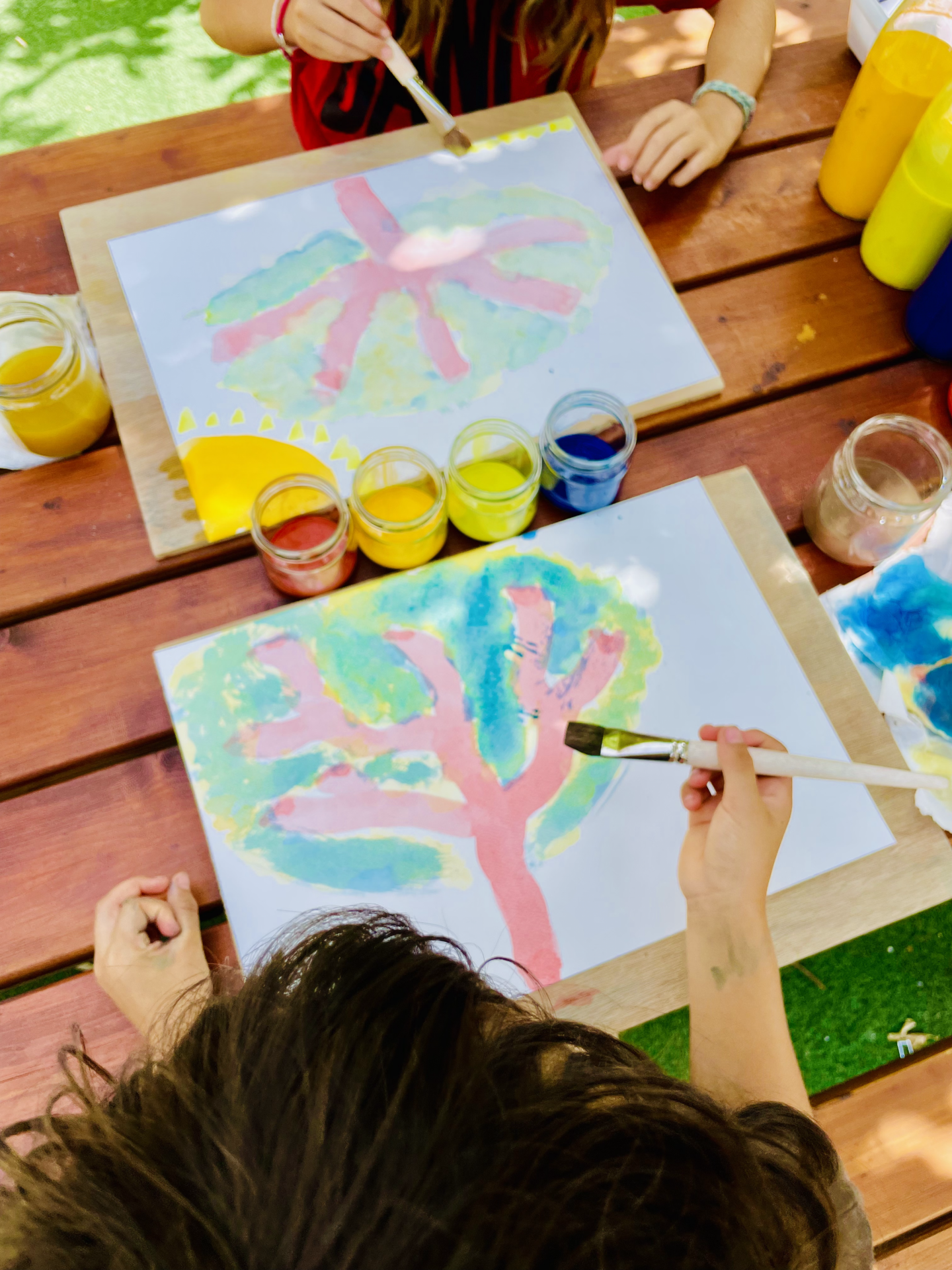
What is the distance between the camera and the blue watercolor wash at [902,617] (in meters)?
0.77

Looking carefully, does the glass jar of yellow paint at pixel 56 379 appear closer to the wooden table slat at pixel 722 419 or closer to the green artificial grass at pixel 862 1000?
the wooden table slat at pixel 722 419

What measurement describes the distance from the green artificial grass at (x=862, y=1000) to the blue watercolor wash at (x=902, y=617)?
66 cm

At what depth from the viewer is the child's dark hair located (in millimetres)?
391

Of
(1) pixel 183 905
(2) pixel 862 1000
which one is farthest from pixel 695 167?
(2) pixel 862 1000

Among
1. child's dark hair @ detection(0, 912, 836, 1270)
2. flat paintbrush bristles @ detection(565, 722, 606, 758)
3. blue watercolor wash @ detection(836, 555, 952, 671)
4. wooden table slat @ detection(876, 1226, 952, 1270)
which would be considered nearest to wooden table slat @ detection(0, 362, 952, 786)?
blue watercolor wash @ detection(836, 555, 952, 671)

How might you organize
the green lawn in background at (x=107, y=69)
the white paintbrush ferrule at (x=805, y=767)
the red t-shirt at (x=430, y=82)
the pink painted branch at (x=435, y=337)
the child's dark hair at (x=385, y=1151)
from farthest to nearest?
1. the green lawn in background at (x=107, y=69)
2. the red t-shirt at (x=430, y=82)
3. the pink painted branch at (x=435, y=337)
4. the white paintbrush ferrule at (x=805, y=767)
5. the child's dark hair at (x=385, y=1151)

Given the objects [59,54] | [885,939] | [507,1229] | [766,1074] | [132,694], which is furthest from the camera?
[59,54]

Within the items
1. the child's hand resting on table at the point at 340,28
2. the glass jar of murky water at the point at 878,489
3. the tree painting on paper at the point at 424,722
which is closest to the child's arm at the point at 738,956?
the tree painting on paper at the point at 424,722

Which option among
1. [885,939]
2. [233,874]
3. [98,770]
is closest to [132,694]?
[98,770]

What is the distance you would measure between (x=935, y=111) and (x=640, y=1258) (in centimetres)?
92

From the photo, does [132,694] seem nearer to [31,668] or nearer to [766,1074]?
[31,668]

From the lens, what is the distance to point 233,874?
2.26ft

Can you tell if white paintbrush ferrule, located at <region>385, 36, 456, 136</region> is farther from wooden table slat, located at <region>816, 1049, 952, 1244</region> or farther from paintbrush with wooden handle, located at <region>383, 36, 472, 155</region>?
wooden table slat, located at <region>816, 1049, 952, 1244</region>

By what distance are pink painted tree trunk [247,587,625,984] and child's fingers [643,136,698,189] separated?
51 cm
